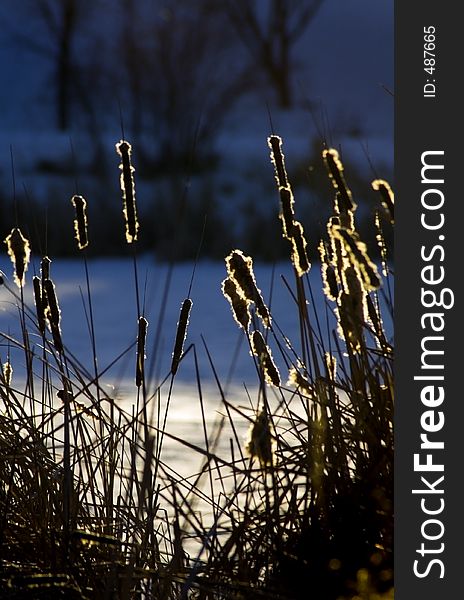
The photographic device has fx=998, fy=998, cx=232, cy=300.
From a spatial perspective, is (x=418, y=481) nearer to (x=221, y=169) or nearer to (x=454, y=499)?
(x=454, y=499)

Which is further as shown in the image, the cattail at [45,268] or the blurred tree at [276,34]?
the blurred tree at [276,34]

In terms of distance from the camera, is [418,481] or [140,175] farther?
[140,175]

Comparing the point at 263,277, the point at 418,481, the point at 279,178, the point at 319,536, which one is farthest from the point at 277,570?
the point at 263,277

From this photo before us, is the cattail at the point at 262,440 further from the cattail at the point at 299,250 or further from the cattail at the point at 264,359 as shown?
the cattail at the point at 299,250

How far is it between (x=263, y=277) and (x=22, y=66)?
14.3 metres

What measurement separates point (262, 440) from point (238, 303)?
5.6 inches

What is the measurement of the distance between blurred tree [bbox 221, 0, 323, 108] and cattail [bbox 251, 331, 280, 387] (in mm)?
10526

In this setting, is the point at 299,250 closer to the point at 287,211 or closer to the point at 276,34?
the point at 287,211

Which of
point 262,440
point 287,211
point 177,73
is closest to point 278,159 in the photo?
point 287,211

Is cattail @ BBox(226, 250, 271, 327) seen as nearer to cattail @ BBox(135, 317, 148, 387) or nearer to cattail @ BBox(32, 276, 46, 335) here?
cattail @ BBox(135, 317, 148, 387)

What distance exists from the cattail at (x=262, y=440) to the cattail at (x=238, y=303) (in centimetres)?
10

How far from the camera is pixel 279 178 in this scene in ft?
3.40

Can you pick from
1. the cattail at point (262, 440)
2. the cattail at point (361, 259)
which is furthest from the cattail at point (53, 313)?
the cattail at point (361, 259)

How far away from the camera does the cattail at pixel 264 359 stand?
37.9 inches
